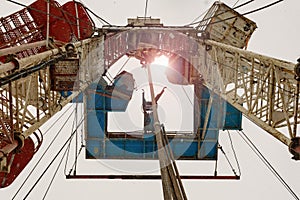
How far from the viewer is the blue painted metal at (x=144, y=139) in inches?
575

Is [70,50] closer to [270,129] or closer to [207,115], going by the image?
[270,129]

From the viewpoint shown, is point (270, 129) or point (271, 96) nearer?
point (270, 129)

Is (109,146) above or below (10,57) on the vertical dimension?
below

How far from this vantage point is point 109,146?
1512cm

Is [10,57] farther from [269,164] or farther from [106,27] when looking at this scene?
[106,27]

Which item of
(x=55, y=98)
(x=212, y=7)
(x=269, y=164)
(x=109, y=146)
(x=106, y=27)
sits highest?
(x=212, y=7)

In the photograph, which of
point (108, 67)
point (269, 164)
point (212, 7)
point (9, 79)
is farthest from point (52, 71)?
point (212, 7)

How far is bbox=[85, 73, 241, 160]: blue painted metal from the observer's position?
575 inches

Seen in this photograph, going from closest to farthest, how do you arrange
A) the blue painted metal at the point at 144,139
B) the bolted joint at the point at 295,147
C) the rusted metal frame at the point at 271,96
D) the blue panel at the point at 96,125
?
1. the bolted joint at the point at 295,147
2. the rusted metal frame at the point at 271,96
3. the blue painted metal at the point at 144,139
4. the blue panel at the point at 96,125

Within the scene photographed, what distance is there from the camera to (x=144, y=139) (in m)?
15.1

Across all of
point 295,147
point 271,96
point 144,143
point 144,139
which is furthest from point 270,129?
point 144,143

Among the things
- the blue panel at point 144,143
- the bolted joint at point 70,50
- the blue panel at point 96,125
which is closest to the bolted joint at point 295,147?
the bolted joint at point 70,50

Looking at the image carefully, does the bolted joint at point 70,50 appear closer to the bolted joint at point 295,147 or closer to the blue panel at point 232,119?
the bolted joint at point 295,147

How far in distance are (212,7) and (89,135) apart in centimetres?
788
